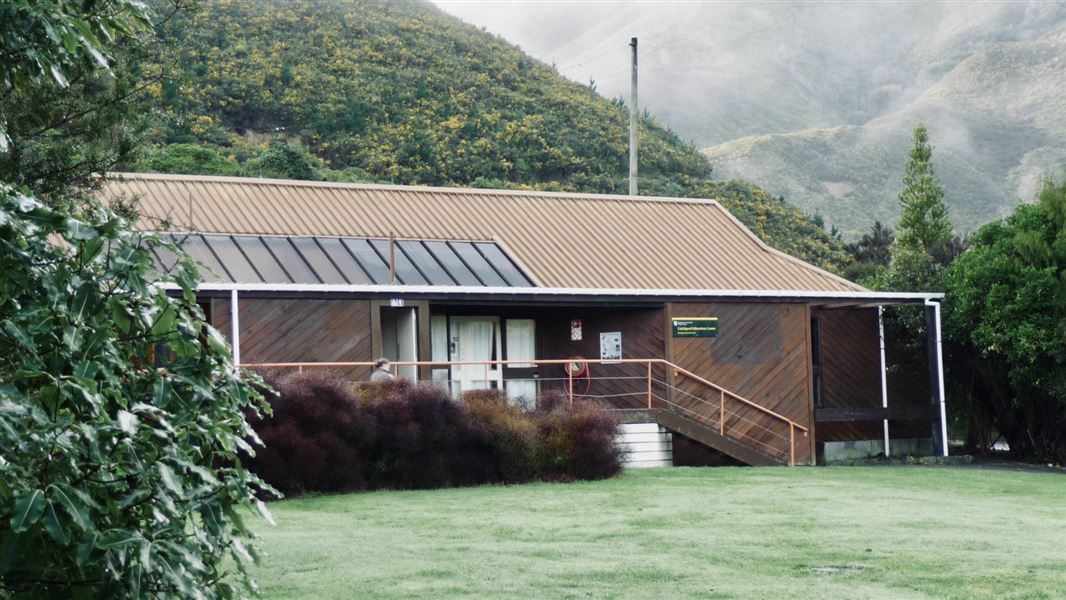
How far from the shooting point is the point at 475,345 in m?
22.5

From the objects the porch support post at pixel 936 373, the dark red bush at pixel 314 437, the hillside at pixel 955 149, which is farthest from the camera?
the hillside at pixel 955 149

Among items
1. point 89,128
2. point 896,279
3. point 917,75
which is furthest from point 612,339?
point 917,75

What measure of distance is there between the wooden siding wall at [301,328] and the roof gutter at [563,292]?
0.24 metres

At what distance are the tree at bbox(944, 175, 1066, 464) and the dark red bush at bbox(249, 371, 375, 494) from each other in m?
11.4

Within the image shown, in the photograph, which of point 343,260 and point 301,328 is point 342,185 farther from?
point 301,328

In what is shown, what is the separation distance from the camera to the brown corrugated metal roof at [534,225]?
2184 centimetres

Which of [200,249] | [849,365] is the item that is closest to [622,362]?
Result: [849,365]

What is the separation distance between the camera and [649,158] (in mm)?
56312

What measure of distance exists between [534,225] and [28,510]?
21.2 m

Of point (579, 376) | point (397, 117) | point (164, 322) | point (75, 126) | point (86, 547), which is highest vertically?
point (397, 117)

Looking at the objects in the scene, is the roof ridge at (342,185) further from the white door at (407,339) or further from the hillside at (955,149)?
the hillside at (955,149)

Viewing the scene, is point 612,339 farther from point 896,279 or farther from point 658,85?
point 658,85

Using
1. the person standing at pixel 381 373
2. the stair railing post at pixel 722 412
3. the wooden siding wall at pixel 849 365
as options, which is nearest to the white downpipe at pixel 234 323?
the person standing at pixel 381 373

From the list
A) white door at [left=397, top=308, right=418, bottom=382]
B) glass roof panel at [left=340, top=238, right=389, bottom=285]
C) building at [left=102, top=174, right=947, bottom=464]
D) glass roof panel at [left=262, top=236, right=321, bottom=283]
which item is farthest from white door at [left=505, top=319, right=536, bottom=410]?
glass roof panel at [left=262, top=236, right=321, bottom=283]
